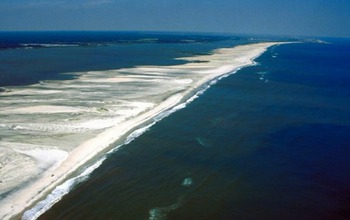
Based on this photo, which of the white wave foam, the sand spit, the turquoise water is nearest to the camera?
the white wave foam

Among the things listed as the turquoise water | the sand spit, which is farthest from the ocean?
the sand spit

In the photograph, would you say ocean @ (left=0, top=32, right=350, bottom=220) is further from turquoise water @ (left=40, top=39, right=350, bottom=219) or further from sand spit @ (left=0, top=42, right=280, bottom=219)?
sand spit @ (left=0, top=42, right=280, bottom=219)

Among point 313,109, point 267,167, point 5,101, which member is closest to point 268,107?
point 313,109

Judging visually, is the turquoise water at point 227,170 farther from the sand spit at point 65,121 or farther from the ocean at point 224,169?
A: the sand spit at point 65,121

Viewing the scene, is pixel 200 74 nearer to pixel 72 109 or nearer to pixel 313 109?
pixel 313 109

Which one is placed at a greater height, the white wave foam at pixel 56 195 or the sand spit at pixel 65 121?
the sand spit at pixel 65 121

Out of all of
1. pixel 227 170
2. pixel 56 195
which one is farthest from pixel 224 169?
pixel 56 195

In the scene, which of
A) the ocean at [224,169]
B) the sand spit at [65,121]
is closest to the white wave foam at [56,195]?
the ocean at [224,169]
